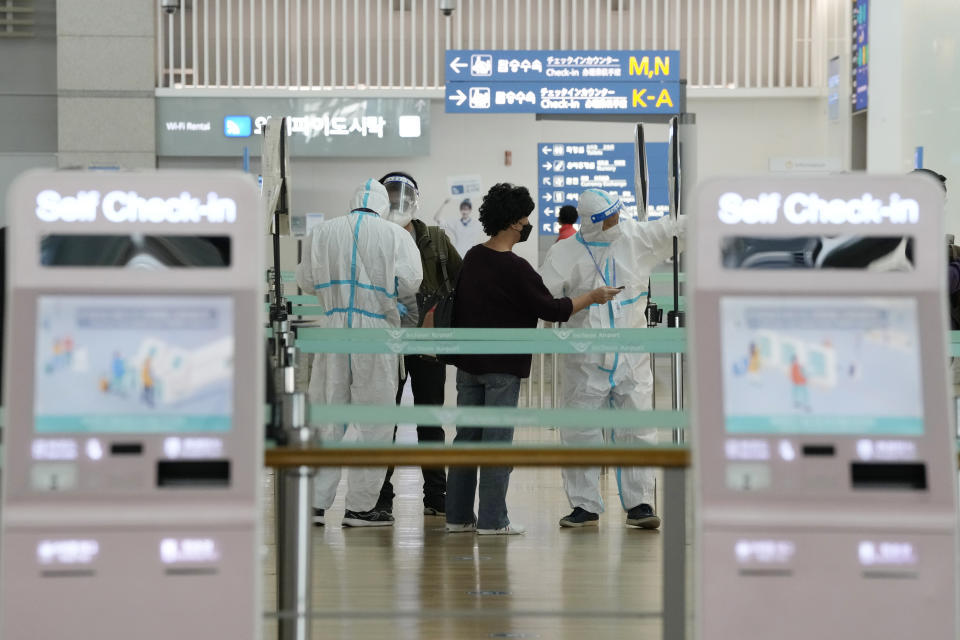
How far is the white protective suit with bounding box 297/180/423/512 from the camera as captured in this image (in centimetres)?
570

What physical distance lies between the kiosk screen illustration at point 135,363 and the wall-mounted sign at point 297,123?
1128 cm

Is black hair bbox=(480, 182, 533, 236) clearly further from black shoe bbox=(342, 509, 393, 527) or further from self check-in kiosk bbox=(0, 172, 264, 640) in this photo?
self check-in kiosk bbox=(0, 172, 264, 640)

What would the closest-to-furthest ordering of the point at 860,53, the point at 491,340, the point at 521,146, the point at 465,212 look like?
the point at 491,340 < the point at 860,53 < the point at 465,212 < the point at 521,146

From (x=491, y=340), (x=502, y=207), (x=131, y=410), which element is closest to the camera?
(x=131, y=410)

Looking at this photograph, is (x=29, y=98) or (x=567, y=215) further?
(x=29, y=98)

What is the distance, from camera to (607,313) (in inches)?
227

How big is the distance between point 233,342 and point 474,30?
1185cm

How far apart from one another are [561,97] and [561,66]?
0.99ft

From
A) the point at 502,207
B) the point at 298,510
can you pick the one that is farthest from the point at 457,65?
the point at 298,510

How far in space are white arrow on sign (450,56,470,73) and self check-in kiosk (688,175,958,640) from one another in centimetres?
972

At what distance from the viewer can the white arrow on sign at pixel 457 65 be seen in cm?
1209

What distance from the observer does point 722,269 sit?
2.58 metres

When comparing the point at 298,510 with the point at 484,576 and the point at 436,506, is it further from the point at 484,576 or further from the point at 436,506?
the point at 436,506

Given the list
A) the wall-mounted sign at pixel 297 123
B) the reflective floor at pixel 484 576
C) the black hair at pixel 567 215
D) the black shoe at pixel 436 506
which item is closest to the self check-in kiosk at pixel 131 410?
the reflective floor at pixel 484 576
